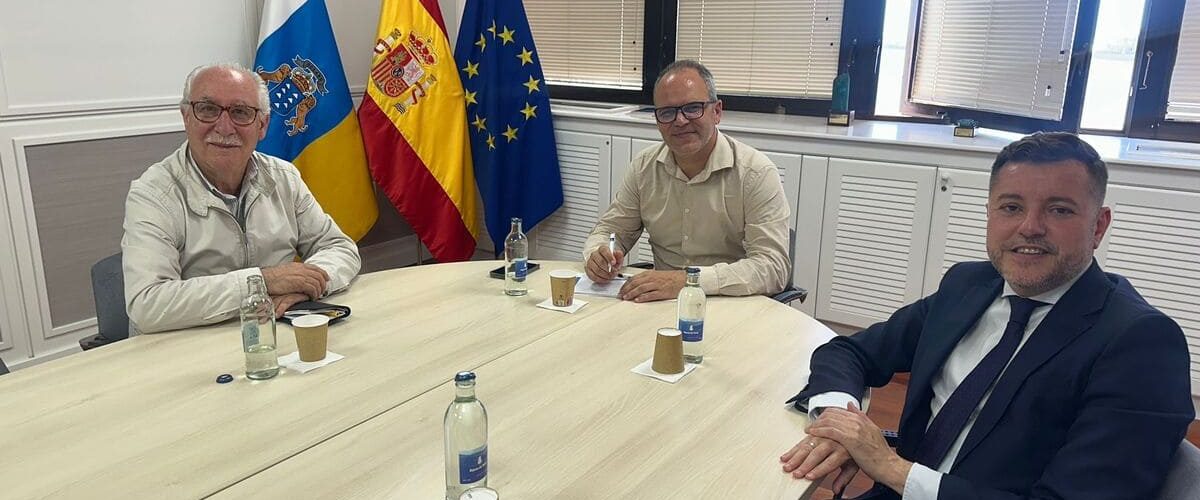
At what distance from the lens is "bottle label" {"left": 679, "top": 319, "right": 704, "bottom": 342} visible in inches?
67.1

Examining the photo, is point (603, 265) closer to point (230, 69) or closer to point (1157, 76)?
point (230, 69)

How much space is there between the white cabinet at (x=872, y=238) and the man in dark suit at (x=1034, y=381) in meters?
1.84

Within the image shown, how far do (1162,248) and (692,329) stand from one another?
2.20 m

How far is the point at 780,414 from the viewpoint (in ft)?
4.82

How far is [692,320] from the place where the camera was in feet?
5.59

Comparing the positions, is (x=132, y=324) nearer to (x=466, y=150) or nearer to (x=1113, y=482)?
(x=1113, y=482)

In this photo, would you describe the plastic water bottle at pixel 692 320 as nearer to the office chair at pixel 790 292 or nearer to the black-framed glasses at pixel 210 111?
the office chair at pixel 790 292

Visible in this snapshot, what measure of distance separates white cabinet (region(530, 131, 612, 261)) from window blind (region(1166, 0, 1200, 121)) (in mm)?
2398

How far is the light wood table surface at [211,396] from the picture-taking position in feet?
4.02

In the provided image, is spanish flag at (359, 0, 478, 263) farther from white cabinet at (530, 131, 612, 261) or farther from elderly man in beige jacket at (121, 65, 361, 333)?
elderly man in beige jacket at (121, 65, 361, 333)

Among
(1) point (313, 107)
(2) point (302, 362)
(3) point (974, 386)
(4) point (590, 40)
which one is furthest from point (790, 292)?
(4) point (590, 40)

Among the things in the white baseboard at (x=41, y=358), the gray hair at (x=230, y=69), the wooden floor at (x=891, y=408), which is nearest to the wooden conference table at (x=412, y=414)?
the gray hair at (x=230, y=69)

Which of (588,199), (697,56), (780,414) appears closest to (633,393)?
(780,414)

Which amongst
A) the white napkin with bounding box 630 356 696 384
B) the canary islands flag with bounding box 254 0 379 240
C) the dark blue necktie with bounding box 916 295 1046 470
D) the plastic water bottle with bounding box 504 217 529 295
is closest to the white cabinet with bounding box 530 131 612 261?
the canary islands flag with bounding box 254 0 379 240
